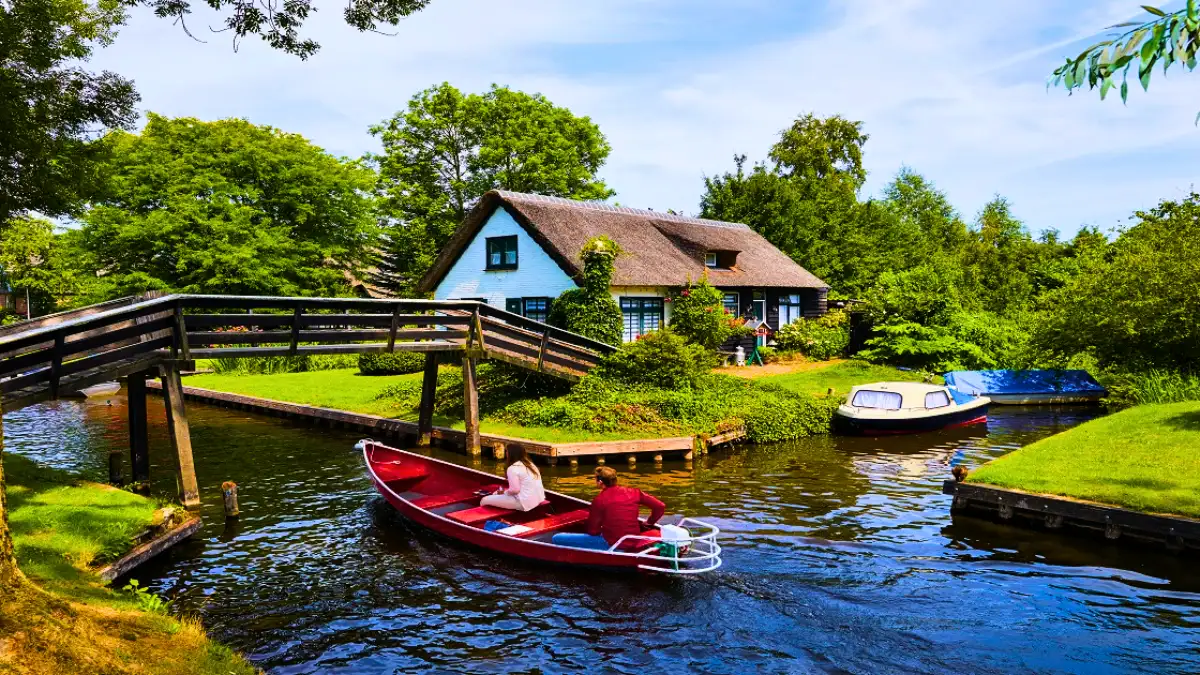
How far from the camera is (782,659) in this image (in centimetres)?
884

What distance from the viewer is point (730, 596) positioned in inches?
424

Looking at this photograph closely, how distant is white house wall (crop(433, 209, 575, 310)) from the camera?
3278 cm

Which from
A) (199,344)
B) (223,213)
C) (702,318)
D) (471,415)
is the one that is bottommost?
(471,415)

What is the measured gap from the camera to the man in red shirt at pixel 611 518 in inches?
457

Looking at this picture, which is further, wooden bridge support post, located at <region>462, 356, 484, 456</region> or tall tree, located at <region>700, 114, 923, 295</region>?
tall tree, located at <region>700, 114, 923, 295</region>

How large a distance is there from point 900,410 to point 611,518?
14.7 metres

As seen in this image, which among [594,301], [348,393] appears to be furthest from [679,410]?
[348,393]

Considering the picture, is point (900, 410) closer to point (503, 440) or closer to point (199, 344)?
point (503, 440)

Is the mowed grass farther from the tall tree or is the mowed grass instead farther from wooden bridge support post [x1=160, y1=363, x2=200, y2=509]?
the tall tree

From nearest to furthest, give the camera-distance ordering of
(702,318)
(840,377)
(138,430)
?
(138,430) → (702,318) → (840,377)

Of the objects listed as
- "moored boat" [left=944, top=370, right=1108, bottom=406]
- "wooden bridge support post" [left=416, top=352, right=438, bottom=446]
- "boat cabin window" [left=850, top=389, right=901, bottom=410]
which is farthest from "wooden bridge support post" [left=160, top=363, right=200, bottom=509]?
"moored boat" [left=944, top=370, right=1108, bottom=406]

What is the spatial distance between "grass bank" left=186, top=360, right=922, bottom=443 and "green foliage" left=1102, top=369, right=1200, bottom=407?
691cm

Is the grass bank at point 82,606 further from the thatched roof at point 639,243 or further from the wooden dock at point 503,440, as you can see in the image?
the thatched roof at point 639,243

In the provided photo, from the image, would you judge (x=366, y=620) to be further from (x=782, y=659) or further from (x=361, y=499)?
(x=361, y=499)
